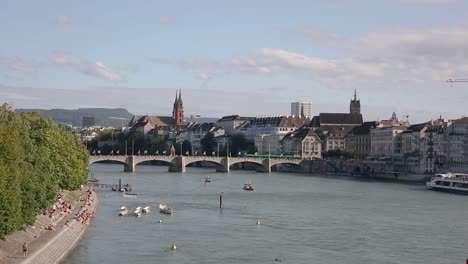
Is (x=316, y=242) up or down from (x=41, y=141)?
down

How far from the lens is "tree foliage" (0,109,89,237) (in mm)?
29077

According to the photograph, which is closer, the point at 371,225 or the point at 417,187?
the point at 371,225

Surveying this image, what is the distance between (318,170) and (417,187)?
3540 centimetres

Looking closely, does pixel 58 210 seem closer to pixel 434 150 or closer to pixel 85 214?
pixel 85 214

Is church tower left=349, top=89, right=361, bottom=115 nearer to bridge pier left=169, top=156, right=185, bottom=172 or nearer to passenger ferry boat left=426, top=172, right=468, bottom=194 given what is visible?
bridge pier left=169, top=156, right=185, bottom=172

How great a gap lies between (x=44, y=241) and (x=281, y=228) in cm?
1505

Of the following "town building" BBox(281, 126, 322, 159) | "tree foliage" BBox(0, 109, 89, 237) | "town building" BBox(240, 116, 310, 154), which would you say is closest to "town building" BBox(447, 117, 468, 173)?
"town building" BBox(281, 126, 322, 159)

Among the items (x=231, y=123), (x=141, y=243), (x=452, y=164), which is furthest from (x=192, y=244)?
(x=231, y=123)

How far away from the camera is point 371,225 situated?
47.0 metres

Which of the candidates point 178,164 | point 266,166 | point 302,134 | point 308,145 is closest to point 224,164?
point 266,166

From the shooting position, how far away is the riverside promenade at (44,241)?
98.7ft

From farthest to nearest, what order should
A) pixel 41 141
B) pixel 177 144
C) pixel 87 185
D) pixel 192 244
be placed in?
pixel 177 144 < pixel 87 185 < pixel 41 141 < pixel 192 244

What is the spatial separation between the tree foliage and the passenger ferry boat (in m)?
38.1

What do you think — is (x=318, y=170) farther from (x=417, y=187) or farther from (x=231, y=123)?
(x=231, y=123)
